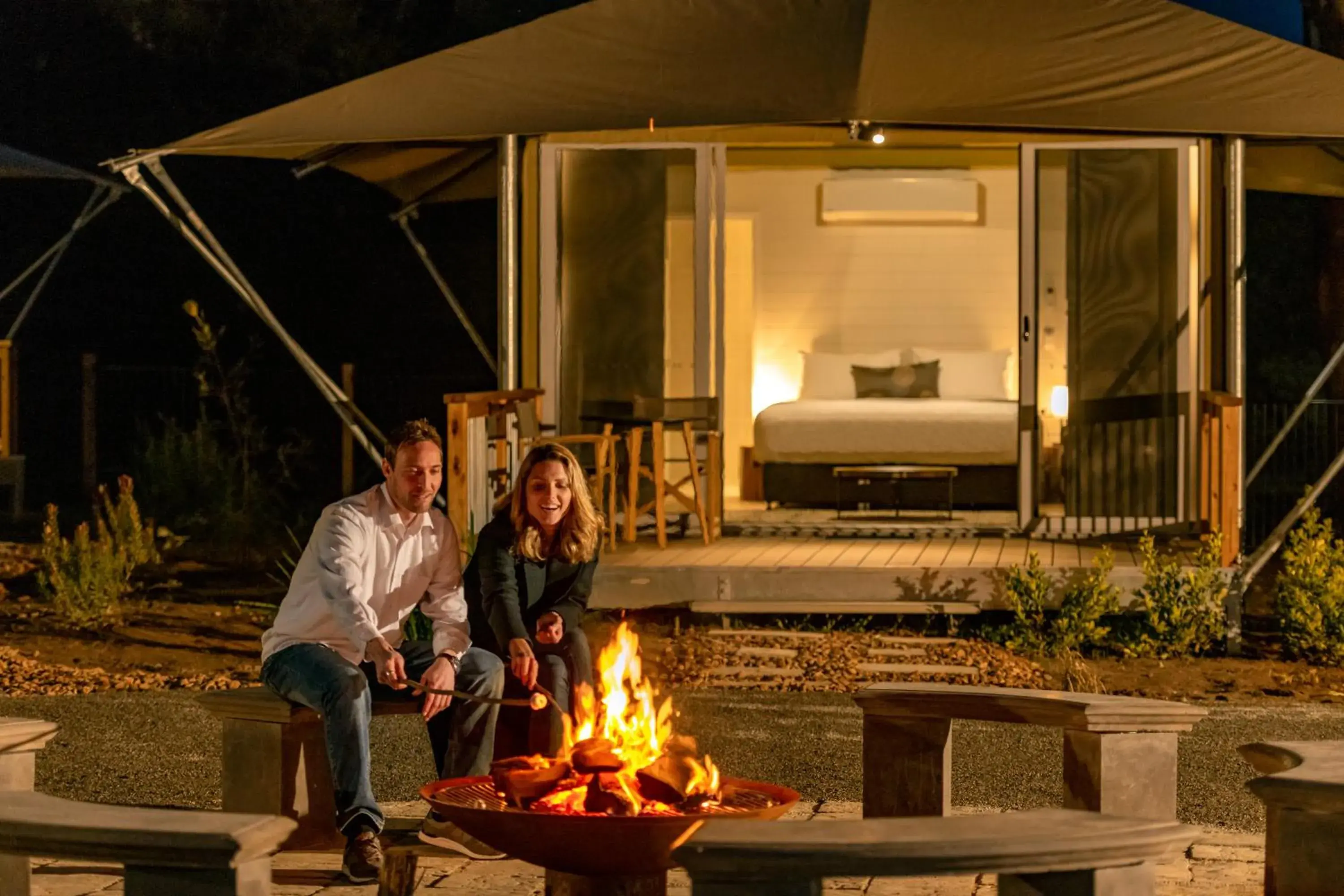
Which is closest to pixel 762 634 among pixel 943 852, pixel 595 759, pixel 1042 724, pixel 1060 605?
pixel 1060 605

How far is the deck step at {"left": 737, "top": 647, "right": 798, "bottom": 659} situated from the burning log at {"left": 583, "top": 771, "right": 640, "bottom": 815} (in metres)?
4.49

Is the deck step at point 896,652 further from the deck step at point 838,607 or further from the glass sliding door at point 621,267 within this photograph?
the glass sliding door at point 621,267

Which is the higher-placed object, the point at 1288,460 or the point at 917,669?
the point at 1288,460

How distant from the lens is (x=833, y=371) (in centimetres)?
1343

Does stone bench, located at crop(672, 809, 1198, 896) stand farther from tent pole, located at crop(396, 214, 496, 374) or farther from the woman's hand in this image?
tent pole, located at crop(396, 214, 496, 374)

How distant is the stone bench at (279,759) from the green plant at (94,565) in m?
4.83

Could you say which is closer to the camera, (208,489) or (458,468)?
(458,468)

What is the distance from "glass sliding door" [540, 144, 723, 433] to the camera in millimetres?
10539

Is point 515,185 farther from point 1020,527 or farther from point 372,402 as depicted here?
point 372,402

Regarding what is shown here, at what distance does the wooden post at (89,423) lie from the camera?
16.5m

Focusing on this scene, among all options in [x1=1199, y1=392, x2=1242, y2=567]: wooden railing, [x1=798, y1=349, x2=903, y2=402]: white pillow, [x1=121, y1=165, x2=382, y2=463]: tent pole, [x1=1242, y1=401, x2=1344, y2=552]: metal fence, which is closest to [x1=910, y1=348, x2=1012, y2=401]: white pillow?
[x1=798, y1=349, x2=903, y2=402]: white pillow

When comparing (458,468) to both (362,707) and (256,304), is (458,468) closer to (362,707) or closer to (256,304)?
(256,304)

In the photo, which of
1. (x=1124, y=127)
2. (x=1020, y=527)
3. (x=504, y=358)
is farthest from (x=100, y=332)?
(x=1124, y=127)

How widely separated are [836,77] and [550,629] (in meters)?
4.59
